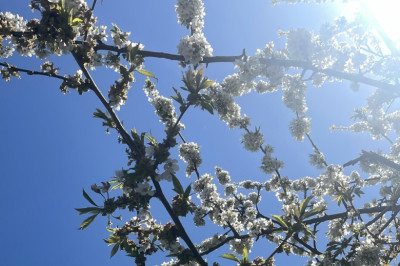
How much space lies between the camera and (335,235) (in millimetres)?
6547

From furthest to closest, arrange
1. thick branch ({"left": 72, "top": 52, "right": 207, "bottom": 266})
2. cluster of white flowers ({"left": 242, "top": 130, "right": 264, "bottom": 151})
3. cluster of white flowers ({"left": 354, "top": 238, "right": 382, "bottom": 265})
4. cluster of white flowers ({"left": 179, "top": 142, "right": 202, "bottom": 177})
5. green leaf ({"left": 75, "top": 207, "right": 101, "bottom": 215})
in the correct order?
cluster of white flowers ({"left": 242, "top": 130, "right": 264, "bottom": 151})
cluster of white flowers ({"left": 179, "top": 142, "right": 202, "bottom": 177})
cluster of white flowers ({"left": 354, "top": 238, "right": 382, "bottom": 265})
green leaf ({"left": 75, "top": 207, "right": 101, "bottom": 215})
thick branch ({"left": 72, "top": 52, "right": 207, "bottom": 266})

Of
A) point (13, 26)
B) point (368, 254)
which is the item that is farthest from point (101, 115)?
point (368, 254)

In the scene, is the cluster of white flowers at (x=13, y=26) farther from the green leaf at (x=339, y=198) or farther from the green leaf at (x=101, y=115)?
the green leaf at (x=339, y=198)

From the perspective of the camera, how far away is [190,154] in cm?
629

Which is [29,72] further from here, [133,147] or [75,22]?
[133,147]

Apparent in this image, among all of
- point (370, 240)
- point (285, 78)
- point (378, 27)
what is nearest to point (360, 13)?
point (378, 27)

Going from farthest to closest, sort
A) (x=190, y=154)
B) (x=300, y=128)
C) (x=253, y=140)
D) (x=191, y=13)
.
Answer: (x=300, y=128)
(x=253, y=140)
(x=190, y=154)
(x=191, y=13)

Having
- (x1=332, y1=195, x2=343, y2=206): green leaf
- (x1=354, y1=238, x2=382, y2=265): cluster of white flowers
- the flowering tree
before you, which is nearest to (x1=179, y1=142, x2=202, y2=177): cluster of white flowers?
the flowering tree

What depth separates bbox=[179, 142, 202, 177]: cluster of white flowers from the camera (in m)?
6.27

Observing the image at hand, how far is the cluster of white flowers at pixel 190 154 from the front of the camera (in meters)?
6.27

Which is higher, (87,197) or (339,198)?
(339,198)

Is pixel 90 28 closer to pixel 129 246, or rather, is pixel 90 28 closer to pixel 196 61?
pixel 196 61

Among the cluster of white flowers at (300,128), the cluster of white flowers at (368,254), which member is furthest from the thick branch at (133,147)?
the cluster of white flowers at (300,128)

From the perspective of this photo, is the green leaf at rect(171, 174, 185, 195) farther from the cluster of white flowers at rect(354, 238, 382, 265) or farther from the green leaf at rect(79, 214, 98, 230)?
the cluster of white flowers at rect(354, 238, 382, 265)
